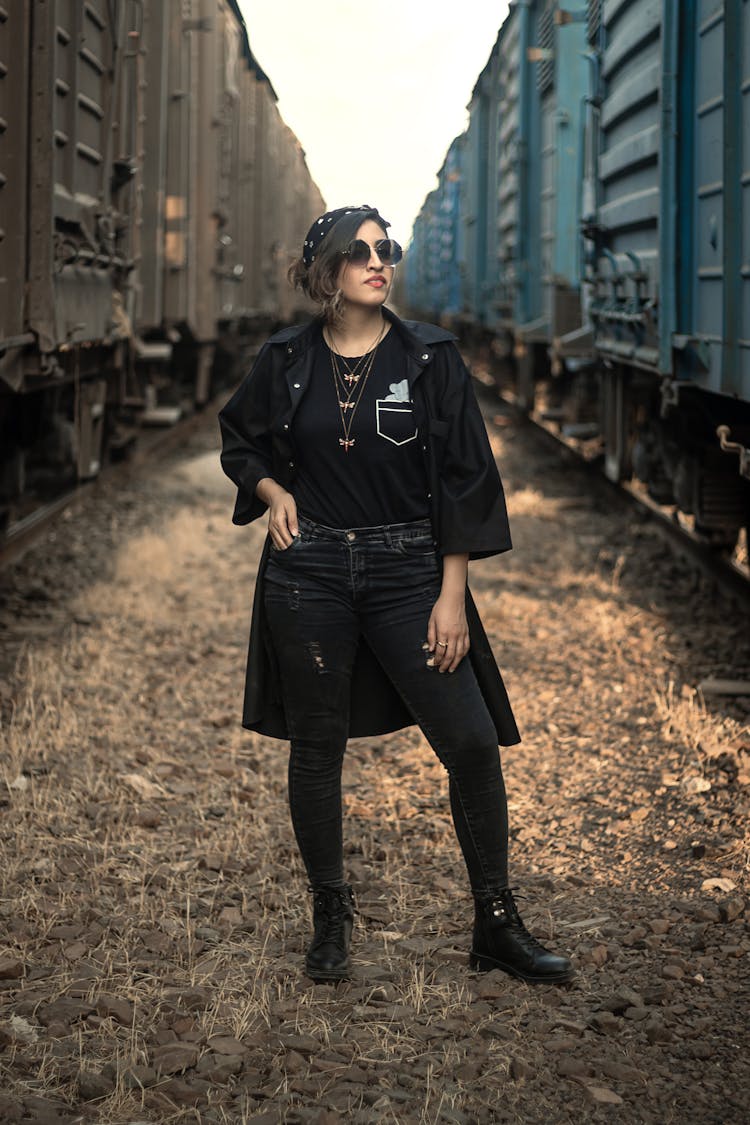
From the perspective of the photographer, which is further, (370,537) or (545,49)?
(545,49)

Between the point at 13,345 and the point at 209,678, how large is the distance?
1.71m

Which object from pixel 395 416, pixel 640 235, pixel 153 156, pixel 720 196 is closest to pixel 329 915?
pixel 395 416

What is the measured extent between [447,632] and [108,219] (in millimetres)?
4863

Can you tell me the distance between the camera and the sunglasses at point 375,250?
9.95 ft

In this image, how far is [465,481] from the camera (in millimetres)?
3049

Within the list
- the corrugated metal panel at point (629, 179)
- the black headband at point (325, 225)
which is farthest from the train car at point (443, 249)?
the black headband at point (325, 225)

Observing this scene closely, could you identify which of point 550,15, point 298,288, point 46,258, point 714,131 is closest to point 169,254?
point 550,15

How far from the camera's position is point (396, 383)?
304 centimetres

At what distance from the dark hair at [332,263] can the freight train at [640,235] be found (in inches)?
90.7

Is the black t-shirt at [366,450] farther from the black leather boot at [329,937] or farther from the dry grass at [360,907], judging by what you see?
the dry grass at [360,907]

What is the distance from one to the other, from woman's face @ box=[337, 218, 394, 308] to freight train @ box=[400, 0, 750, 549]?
7.44 feet

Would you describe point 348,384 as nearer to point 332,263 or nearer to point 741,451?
point 332,263

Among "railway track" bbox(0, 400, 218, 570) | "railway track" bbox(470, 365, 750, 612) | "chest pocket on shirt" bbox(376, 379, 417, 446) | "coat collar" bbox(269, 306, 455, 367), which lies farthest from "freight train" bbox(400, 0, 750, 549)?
"railway track" bbox(0, 400, 218, 570)

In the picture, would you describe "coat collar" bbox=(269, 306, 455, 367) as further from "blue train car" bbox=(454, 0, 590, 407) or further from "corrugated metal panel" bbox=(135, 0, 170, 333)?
"corrugated metal panel" bbox=(135, 0, 170, 333)
